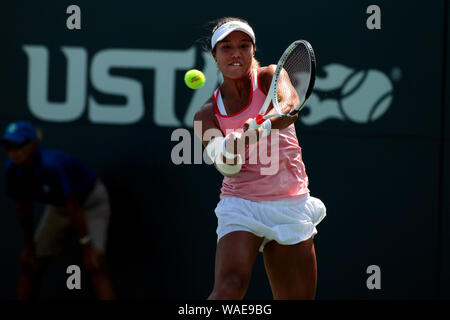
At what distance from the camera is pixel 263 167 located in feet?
9.75

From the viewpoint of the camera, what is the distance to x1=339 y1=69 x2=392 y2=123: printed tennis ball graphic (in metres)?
4.58

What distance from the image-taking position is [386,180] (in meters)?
4.59

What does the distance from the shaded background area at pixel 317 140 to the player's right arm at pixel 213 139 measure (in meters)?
1.63

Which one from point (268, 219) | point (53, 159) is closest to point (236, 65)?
point (268, 219)

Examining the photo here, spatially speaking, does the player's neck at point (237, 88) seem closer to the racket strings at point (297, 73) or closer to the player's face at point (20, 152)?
the racket strings at point (297, 73)

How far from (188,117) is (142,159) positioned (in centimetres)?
41

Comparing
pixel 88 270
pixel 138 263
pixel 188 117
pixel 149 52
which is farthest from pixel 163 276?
pixel 149 52

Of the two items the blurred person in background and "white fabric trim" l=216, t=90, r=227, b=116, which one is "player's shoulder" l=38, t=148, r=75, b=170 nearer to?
the blurred person in background

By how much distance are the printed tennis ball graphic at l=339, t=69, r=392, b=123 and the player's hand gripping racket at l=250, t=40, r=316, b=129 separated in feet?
5.16

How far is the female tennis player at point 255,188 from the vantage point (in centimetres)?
289

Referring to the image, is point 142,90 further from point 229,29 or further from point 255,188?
point 255,188

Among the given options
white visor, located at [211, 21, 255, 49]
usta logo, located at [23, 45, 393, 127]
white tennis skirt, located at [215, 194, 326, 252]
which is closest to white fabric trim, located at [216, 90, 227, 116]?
white visor, located at [211, 21, 255, 49]
